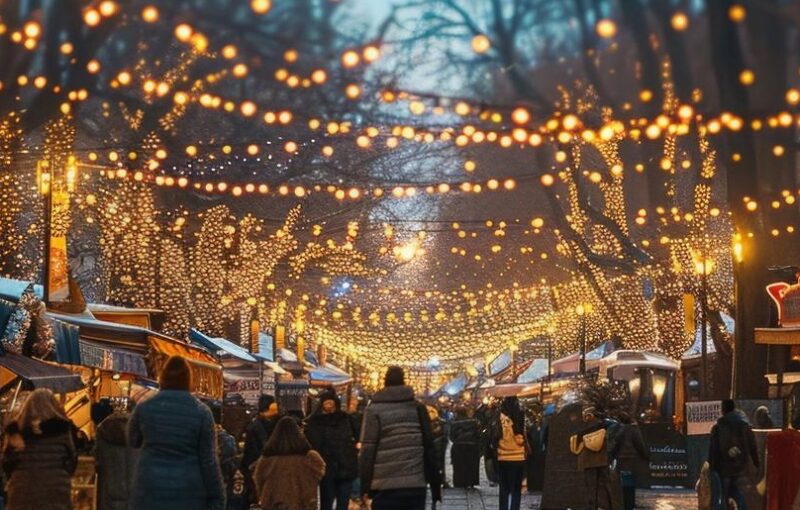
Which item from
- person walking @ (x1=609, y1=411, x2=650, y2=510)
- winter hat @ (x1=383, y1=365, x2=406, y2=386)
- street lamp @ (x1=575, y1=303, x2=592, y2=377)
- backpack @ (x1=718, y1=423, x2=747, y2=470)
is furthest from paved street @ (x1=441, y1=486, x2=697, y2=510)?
winter hat @ (x1=383, y1=365, x2=406, y2=386)

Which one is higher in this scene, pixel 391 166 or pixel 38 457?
pixel 391 166

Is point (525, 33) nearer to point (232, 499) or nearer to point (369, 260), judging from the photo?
point (232, 499)

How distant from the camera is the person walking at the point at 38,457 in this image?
12703 millimetres

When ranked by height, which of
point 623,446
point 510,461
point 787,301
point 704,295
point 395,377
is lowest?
point 510,461

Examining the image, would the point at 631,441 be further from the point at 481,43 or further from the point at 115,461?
the point at 481,43

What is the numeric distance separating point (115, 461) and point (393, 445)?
13.8 feet

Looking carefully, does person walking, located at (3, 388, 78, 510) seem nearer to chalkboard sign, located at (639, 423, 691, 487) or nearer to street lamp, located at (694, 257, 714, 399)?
chalkboard sign, located at (639, 423, 691, 487)

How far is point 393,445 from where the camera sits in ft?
40.7

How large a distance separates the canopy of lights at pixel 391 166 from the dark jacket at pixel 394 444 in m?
2.77

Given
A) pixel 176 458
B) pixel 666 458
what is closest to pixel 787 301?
pixel 666 458

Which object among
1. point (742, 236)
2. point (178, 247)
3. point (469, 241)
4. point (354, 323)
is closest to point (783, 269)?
point (742, 236)

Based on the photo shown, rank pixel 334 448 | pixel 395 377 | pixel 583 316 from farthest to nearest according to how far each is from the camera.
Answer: pixel 583 316 → pixel 334 448 → pixel 395 377

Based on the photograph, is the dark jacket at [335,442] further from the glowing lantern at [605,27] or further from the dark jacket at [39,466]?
the glowing lantern at [605,27]

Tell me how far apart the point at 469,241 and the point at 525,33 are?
2111cm
